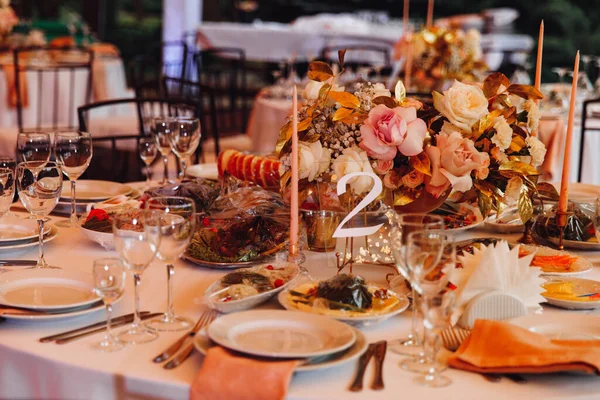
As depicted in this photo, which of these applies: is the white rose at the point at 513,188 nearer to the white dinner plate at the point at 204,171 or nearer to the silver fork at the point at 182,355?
the silver fork at the point at 182,355

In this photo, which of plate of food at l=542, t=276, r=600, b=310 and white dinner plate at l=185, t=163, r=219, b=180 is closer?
plate of food at l=542, t=276, r=600, b=310

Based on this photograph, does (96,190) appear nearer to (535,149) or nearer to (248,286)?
(248,286)

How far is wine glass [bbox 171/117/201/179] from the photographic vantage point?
2.31m

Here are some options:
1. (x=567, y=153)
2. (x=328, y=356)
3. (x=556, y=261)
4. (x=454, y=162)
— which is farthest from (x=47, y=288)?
(x=567, y=153)

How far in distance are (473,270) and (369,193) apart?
11.0 inches

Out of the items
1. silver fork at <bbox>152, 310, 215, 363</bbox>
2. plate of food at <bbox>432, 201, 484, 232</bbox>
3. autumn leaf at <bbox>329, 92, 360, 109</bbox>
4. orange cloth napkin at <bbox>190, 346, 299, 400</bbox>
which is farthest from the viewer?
plate of food at <bbox>432, 201, 484, 232</bbox>

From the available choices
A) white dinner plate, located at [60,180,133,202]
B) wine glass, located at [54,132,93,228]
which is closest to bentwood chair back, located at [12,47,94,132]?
white dinner plate, located at [60,180,133,202]

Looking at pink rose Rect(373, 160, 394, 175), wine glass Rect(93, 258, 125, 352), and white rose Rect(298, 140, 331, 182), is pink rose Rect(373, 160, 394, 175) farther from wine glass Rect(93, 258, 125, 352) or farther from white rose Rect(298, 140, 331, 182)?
wine glass Rect(93, 258, 125, 352)

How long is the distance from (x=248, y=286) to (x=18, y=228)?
720 millimetres

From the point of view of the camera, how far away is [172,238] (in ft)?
4.34

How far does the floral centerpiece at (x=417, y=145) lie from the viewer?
1601mm

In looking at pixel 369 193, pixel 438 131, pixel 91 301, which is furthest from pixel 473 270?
pixel 91 301

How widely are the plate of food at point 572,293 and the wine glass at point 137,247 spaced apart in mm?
717

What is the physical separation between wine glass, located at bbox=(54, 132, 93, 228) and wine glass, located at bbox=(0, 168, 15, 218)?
10.8 inches
